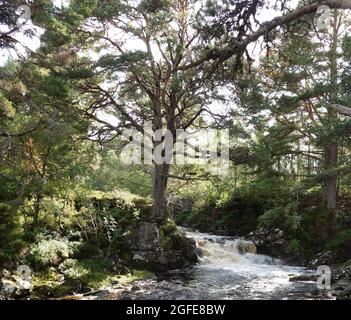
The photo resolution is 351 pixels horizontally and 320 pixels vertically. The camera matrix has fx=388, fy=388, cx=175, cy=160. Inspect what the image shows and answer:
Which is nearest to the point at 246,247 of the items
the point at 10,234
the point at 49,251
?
the point at 49,251

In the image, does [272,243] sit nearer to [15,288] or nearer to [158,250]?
[158,250]

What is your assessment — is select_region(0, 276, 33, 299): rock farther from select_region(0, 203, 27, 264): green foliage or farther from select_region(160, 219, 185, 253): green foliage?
select_region(160, 219, 185, 253): green foliage

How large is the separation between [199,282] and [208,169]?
653 cm

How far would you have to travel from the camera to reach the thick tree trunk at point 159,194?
17484mm

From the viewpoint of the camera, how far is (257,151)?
1711 cm

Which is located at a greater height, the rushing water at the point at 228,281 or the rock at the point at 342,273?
the rock at the point at 342,273

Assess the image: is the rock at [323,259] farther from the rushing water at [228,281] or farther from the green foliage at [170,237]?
the green foliage at [170,237]

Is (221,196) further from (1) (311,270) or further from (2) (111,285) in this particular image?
(2) (111,285)

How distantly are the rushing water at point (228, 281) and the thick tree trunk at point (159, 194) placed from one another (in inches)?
108

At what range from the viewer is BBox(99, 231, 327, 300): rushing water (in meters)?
11.7

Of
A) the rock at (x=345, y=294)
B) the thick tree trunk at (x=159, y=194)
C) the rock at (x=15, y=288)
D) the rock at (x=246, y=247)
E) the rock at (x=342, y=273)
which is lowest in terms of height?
the rock at (x=15, y=288)

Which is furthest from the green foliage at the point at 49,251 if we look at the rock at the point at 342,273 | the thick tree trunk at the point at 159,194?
the rock at the point at 342,273

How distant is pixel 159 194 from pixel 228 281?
5.50 m
